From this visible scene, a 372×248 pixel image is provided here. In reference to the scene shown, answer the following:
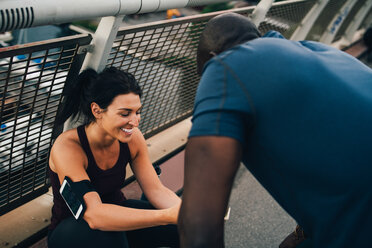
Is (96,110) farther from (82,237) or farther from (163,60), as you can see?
(163,60)

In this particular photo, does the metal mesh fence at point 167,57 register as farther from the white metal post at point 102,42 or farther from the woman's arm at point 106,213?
the woman's arm at point 106,213

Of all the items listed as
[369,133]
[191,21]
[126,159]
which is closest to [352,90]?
[369,133]

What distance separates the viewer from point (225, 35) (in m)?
1.26

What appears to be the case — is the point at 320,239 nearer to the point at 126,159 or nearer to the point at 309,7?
the point at 126,159

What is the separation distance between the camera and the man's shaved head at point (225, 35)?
1.25m

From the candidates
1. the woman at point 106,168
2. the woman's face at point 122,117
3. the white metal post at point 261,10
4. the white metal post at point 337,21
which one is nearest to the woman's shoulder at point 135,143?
the woman at point 106,168

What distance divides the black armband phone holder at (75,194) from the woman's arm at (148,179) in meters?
0.44

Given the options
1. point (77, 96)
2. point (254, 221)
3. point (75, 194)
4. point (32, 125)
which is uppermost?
point (77, 96)

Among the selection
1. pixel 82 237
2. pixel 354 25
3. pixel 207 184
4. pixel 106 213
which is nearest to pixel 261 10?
pixel 106 213

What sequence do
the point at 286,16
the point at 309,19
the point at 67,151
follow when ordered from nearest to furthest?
the point at 67,151 < the point at 286,16 < the point at 309,19

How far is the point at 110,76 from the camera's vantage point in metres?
1.88

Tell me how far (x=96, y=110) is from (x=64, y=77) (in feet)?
0.86

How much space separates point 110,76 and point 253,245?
5.10 ft

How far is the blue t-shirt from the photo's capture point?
975mm
